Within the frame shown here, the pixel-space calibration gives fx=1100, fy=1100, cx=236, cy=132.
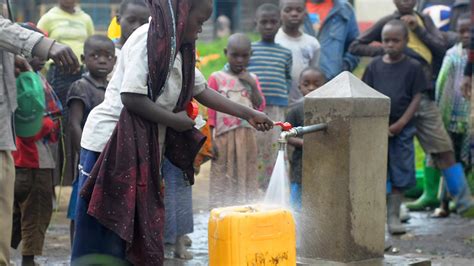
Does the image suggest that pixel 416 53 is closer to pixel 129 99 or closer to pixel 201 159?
pixel 201 159

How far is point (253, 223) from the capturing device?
503cm

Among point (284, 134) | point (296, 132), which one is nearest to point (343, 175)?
point (296, 132)

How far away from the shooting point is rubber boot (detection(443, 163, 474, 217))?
30.4 feet

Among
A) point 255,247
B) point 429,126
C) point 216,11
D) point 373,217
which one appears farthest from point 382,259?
point 216,11

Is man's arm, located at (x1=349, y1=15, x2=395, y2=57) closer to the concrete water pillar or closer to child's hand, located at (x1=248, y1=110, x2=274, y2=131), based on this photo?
the concrete water pillar

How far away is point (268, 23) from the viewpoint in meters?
8.88

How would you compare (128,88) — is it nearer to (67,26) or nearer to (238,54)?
(238,54)

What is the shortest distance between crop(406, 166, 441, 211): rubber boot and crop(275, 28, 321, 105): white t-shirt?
4.90 feet

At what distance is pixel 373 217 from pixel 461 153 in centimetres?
351

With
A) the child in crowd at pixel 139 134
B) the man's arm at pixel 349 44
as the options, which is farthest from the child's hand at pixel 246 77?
the child in crowd at pixel 139 134

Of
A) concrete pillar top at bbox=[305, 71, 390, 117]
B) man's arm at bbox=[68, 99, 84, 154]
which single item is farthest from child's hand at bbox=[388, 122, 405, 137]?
man's arm at bbox=[68, 99, 84, 154]

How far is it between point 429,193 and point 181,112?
16.5 ft

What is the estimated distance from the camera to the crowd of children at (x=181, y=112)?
5.16 metres

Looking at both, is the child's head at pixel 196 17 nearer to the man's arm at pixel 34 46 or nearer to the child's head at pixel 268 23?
the man's arm at pixel 34 46
